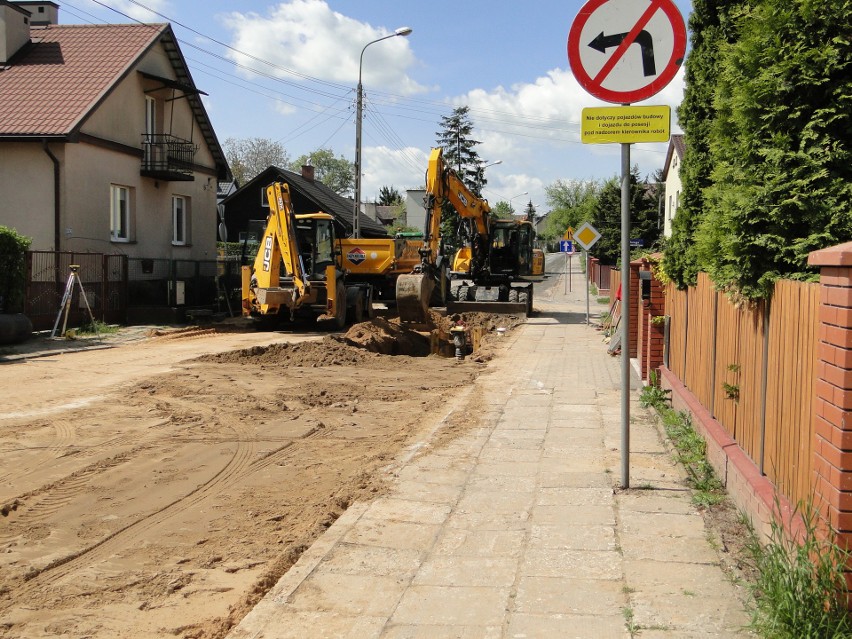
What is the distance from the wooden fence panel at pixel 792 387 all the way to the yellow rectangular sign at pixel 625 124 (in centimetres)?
160

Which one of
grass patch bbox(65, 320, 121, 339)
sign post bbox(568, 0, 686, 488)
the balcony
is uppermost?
the balcony

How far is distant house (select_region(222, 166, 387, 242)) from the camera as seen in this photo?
50469mm

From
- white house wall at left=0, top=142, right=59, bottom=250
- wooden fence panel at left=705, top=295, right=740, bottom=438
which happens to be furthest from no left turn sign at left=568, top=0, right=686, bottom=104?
white house wall at left=0, top=142, right=59, bottom=250

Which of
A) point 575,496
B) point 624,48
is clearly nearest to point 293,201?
point 624,48

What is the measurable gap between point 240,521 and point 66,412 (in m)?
5.08

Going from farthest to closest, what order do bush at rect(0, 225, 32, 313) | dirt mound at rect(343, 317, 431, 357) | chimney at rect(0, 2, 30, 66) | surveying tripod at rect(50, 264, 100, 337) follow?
chimney at rect(0, 2, 30, 66), dirt mound at rect(343, 317, 431, 357), surveying tripod at rect(50, 264, 100, 337), bush at rect(0, 225, 32, 313)

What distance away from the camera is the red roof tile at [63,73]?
922 inches

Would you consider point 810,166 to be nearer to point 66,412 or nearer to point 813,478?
point 813,478

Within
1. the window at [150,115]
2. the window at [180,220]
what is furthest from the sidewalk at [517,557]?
the window at [180,220]

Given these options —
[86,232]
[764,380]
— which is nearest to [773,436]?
[764,380]

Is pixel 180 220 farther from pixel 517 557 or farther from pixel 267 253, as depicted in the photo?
pixel 517 557

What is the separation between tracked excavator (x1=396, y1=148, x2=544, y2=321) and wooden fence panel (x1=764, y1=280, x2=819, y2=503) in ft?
57.4

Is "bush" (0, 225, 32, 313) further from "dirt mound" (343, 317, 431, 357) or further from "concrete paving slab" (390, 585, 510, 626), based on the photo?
"concrete paving slab" (390, 585, 510, 626)

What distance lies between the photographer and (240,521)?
6148 millimetres
